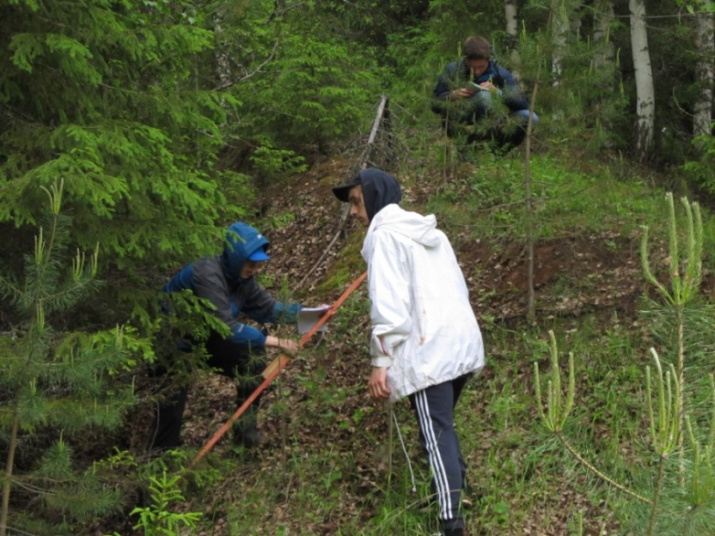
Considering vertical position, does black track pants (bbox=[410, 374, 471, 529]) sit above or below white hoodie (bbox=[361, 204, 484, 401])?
below

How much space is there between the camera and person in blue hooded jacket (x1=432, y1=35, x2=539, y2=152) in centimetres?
738

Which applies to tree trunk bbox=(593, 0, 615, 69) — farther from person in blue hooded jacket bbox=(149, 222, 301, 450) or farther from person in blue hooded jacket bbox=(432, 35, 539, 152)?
person in blue hooded jacket bbox=(149, 222, 301, 450)

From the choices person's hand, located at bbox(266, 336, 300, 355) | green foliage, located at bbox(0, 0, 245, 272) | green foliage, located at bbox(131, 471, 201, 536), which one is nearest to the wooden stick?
person's hand, located at bbox(266, 336, 300, 355)

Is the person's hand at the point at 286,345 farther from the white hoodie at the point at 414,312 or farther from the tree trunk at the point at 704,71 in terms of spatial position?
the tree trunk at the point at 704,71

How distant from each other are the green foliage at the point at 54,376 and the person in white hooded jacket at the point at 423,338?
1.44m

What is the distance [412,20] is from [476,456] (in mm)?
14449

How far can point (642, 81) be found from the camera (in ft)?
42.8

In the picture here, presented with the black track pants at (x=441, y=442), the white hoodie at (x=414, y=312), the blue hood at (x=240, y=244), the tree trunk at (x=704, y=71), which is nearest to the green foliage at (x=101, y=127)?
the blue hood at (x=240, y=244)

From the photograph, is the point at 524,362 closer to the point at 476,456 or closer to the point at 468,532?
the point at 476,456

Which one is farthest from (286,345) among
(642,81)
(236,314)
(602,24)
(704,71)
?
(704,71)

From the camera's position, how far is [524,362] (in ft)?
22.4

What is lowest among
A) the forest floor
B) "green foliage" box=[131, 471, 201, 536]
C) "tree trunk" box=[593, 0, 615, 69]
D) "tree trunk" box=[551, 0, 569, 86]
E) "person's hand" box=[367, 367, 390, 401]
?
the forest floor

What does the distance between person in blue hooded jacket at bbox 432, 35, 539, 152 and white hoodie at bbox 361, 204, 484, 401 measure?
2598mm

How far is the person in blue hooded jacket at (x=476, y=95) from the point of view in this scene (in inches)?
291
